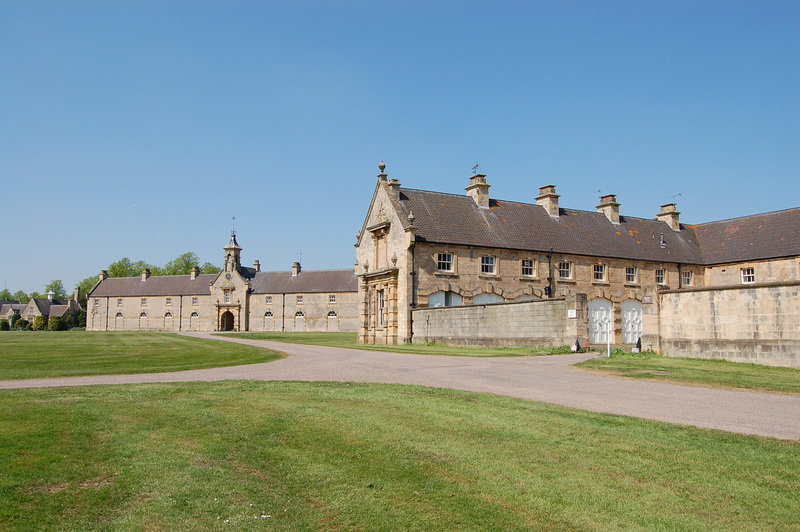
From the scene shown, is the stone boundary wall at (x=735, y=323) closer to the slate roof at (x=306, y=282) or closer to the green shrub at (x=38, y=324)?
the slate roof at (x=306, y=282)

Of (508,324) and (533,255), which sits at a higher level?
(533,255)

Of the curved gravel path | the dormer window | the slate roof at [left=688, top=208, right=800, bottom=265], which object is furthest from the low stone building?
the curved gravel path

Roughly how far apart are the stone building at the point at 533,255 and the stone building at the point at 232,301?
134 feet

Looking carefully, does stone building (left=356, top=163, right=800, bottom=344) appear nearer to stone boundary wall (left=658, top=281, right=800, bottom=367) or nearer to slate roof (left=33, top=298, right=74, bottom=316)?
stone boundary wall (left=658, top=281, right=800, bottom=367)

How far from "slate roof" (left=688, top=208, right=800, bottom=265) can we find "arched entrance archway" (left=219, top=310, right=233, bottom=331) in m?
63.8

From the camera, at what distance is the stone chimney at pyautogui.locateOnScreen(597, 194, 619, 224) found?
44938 millimetres

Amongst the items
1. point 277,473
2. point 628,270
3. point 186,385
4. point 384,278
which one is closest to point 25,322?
point 384,278

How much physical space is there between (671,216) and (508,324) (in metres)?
26.3

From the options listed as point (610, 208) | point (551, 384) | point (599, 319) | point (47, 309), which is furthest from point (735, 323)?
point (47, 309)

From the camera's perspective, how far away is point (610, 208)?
45.1 metres

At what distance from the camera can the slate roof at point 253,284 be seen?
83938mm

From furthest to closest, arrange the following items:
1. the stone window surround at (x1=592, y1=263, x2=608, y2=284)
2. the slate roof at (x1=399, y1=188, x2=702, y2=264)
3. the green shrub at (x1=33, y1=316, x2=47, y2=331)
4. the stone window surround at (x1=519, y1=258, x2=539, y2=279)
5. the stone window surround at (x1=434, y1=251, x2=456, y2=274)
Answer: the green shrub at (x1=33, y1=316, x2=47, y2=331), the stone window surround at (x1=592, y1=263, x2=608, y2=284), the stone window surround at (x1=519, y1=258, x2=539, y2=279), the slate roof at (x1=399, y1=188, x2=702, y2=264), the stone window surround at (x1=434, y1=251, x2=456, y2=274)

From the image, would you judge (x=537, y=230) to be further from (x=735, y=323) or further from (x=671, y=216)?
(x=735, y=323)

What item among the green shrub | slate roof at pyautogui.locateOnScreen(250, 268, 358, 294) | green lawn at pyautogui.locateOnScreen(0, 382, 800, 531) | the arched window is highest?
slate roof at pyautogui.locateOnScreen(250, 268, 358, 294)
